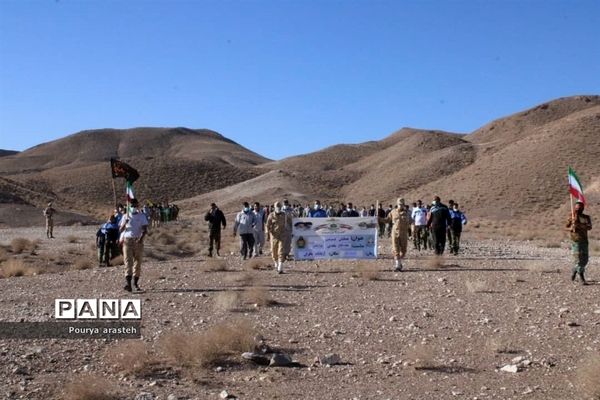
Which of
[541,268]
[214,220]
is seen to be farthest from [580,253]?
[214,220]

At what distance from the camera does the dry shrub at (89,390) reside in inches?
268

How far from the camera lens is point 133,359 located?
8.12 meters

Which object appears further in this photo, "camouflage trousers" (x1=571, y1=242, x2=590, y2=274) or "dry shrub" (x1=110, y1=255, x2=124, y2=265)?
"dry shrub" (x1=110, y1=255, x2=124, y2=265)

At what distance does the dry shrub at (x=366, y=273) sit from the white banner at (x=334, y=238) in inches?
113

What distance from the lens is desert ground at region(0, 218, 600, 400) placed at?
7.53 meters

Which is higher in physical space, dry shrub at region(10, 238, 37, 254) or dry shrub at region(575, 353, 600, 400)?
dry shrub at region(10, 238, 37, 254)

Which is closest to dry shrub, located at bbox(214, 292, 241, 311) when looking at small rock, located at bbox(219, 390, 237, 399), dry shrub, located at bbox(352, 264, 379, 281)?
dry shrub, located at bbox(352, 264, 379, 281)

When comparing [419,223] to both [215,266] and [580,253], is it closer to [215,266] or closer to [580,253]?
[215,266]

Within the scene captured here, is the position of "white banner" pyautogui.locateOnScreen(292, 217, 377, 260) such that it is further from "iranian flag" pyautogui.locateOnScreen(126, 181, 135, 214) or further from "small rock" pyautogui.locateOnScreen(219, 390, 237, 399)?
"small rock" pyautogui.locateOnScreen(219, 390, 237, 399)

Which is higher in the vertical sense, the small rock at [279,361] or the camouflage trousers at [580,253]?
the camouflage trousers at [580,253]

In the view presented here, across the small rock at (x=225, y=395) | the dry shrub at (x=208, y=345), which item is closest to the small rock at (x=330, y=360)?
the dry shrub at (x=208, y=345)

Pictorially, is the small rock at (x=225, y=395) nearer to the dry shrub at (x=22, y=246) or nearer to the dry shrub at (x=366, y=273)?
the dry shrub at (x=366, y=273)

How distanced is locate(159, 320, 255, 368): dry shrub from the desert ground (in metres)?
Result: 0.02

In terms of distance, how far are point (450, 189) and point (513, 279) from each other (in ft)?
200
